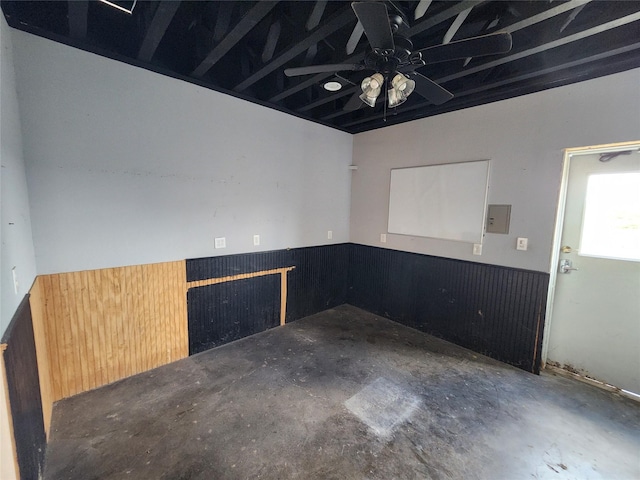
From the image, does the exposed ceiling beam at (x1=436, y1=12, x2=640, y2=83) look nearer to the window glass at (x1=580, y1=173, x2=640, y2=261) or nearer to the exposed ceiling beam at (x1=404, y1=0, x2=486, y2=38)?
the exposed ceiling beam at (x1=404, y1=0, x2=486, y2=38)

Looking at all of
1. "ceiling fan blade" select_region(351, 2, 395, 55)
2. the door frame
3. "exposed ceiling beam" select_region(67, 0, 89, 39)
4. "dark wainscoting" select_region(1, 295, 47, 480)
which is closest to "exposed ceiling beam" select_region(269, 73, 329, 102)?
"ceiling fan blade" select_region(351, 2, 395, 55)

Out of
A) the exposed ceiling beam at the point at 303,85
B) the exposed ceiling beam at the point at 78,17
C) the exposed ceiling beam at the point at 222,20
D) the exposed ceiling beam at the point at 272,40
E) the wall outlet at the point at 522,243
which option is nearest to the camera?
the exposed ceiling beam at the point at 78,17

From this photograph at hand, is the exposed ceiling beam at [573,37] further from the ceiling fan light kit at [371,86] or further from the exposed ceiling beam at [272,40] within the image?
the exposed ceiling beam at [272,40]

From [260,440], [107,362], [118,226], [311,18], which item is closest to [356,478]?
[260,440]

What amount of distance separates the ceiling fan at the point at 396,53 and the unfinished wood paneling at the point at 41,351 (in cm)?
225

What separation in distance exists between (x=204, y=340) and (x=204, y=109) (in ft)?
7.80

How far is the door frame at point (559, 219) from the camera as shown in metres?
2.24

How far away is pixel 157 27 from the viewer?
1.84 metres

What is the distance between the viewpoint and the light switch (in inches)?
106

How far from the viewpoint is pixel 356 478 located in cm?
151

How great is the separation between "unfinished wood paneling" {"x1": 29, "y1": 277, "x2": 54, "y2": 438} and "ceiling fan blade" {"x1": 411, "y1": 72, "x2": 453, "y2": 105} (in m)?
2.84

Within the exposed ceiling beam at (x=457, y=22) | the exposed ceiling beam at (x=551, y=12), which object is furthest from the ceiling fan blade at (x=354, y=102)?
the exposed ceiling beam at (x=551, y=12)

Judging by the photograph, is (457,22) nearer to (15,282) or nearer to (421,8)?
(421,8)

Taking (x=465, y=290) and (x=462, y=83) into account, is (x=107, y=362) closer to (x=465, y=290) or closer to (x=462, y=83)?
(x=465, y=290)
